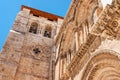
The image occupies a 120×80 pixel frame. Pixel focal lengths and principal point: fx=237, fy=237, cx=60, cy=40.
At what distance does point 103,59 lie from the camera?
18.8ft

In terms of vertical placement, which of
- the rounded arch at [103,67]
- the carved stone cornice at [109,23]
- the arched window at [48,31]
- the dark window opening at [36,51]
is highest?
the arched window at [48,31]

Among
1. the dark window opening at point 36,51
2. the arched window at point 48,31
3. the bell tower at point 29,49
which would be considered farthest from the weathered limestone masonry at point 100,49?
the arched window at point 48,31

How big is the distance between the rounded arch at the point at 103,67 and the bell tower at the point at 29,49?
15.5 feet

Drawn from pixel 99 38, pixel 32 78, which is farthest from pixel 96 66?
pixel 32 78

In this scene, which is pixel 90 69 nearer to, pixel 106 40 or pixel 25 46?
pixel 106 40

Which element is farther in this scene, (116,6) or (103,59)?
(103,59)

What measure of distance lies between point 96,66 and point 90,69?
318mm

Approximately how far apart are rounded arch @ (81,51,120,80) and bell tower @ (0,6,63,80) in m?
4.73

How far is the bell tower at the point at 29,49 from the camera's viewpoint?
1076 cm

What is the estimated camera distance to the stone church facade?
18.0 feet

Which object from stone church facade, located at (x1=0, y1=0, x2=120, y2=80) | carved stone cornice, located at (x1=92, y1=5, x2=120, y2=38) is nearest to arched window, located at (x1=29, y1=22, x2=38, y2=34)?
stone church facade, located at (x1=0, y1=0, x2=120, y2=80)

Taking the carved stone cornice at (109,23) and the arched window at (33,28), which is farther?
the arched window at (33,28)

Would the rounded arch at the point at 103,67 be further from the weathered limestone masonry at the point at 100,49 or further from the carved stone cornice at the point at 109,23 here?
the carved stone cornice at the point at 109,23

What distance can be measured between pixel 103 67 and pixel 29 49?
739cm
